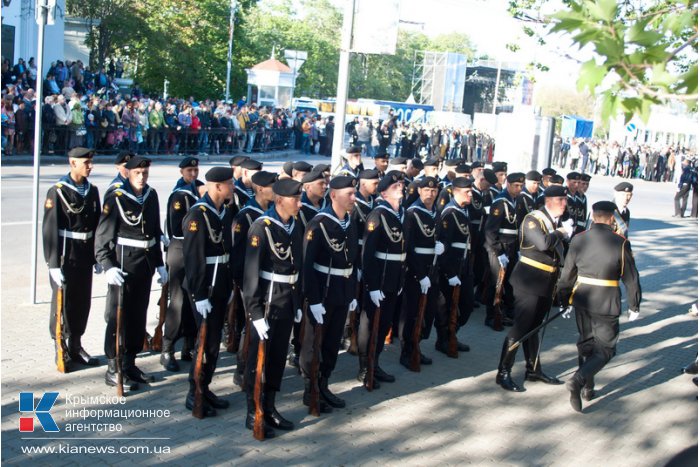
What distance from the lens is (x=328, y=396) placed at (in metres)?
6.98

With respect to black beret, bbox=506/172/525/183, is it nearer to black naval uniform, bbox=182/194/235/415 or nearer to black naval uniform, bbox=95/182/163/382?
black naval uniform, bbox=182/194/235/415

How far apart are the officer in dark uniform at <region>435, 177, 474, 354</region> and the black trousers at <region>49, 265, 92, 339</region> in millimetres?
3778

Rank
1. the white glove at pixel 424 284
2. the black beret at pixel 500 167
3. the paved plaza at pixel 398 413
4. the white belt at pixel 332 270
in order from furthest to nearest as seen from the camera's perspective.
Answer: the black beret at pixel 500 167 < the white glove at pixel 424 284 < the white belt at pixel 332 270 < the paved plaza at pixel 398 413

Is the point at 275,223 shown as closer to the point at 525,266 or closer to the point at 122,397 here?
the point at 122,397

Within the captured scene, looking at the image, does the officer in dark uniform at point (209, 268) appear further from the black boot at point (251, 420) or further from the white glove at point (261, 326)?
the white glove at point (261, 326)

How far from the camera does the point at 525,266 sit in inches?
312

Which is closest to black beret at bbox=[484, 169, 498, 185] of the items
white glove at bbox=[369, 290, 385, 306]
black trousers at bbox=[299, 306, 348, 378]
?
white glove at bbox=[369, 290, 385, 306]

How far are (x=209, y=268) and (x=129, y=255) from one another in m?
0.86

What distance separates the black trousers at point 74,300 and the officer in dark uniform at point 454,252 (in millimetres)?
3778

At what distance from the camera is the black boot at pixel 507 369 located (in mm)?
7805

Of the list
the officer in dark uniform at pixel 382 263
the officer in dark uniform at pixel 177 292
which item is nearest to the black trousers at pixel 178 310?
the officer in dark uniform at pixel 177 292

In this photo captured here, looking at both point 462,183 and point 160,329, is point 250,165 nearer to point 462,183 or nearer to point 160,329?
point 160,329

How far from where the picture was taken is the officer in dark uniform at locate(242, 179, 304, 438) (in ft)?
20.1

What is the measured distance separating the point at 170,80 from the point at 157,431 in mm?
33117
